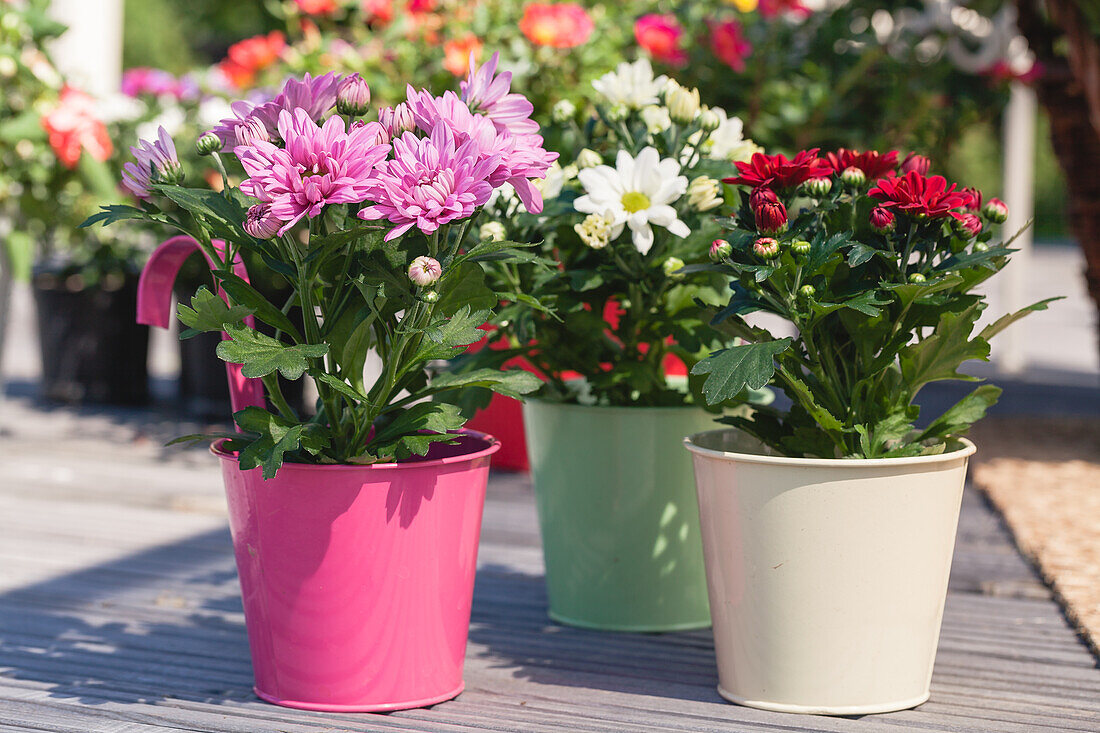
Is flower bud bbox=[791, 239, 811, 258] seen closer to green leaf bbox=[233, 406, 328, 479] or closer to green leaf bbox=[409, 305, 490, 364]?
green leaf bbox=[409, 305, 490, 364]

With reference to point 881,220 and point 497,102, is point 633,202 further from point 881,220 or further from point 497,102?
point 881,220

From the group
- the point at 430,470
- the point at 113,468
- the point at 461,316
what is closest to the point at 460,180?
the point at 461,316

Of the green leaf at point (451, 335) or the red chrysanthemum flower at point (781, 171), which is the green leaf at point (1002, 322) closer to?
the red chrysanthemum flower at point (781, 171)

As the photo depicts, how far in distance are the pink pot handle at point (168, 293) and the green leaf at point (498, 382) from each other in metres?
Result: 0.26

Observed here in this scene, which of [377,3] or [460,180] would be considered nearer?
[460,180]

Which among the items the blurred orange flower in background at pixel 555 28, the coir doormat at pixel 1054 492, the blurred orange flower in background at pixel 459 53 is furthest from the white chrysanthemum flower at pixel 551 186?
the blurred orange flower in background at pixel 555 28

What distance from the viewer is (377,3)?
136 inches

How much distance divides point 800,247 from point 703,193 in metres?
0.30

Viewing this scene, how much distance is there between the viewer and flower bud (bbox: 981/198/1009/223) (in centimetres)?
147

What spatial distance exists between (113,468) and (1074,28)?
276cm

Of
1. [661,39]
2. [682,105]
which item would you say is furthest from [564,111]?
[661,39]

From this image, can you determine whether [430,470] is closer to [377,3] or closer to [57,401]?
[377,3]

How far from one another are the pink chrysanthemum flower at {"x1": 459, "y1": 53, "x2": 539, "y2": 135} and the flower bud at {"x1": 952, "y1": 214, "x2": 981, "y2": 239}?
0.53 meters

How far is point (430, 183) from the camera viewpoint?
129 centimetres
